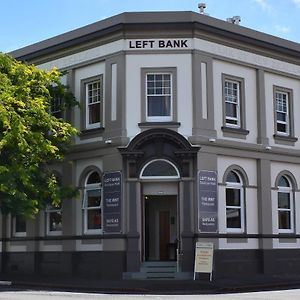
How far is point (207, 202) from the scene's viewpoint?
76.0 feet

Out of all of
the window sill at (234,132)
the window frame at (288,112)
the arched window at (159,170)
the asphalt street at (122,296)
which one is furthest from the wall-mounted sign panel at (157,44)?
the asphalt street at (122,296)

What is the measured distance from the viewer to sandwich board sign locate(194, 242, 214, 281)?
21.2 meters

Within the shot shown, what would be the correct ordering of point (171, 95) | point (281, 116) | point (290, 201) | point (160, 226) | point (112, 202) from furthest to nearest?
point (281, 116) < point (290, 201) < point (160, 226) < point (171, 95) < point (112, 202)

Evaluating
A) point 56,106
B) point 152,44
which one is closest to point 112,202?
point 56,106

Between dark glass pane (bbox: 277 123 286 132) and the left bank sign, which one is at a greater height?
dark glass pane (bbox: 277 123 286 132)

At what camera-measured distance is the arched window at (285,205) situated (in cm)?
2622

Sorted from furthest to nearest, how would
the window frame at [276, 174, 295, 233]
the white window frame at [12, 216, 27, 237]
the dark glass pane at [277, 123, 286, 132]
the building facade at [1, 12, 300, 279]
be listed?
the white window frame at [12, 216, 27, 237] < the dark glass pane at [277, 123, 286, 132] < the window frame at [276, 174, 295, 233] < the building facade at [1, 12, 300, 279]

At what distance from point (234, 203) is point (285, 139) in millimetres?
4014

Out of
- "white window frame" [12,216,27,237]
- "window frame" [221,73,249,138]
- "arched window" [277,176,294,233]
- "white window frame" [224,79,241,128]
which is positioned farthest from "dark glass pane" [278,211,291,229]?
"white window frame" [12,216,27,237]

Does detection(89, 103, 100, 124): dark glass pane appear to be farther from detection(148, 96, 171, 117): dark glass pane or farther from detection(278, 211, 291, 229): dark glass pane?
detection(278, 211, 291, 229): dark glass pane

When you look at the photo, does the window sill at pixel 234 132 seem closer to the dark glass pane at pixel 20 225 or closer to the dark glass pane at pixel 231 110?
the dark glass pane at pixel 231 110

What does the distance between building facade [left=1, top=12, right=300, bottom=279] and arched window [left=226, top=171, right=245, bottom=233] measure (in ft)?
0.14

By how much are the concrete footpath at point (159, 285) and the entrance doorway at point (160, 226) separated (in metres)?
2.64

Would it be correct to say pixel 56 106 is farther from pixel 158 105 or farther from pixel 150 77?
pixel 158 105
